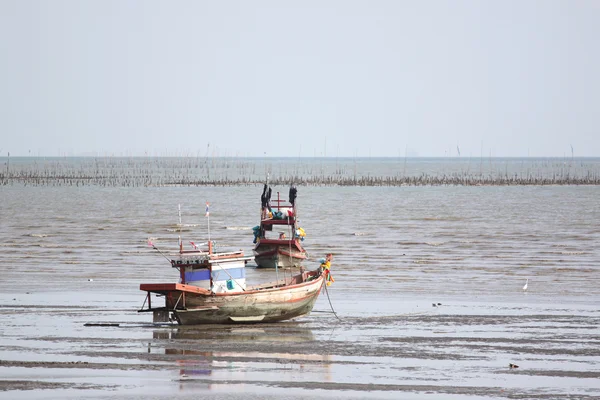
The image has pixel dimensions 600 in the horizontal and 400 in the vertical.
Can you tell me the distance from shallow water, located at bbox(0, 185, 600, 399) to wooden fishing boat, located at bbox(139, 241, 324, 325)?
0.40 m

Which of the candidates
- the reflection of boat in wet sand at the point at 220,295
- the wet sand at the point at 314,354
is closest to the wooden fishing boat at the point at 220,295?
the reflection of boat in wet sand at the point at 220,295

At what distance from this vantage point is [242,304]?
2534 cm

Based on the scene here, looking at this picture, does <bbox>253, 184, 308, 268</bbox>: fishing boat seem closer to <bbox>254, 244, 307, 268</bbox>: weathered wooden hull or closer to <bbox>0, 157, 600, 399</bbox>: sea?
<bbox>254, 244, 307, 268</bbox>: weathered wooden hull

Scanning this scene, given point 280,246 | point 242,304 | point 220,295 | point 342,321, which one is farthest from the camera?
point 280,246

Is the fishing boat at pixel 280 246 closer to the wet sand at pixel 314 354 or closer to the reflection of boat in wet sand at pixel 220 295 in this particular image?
the wet sand at pixel 314 354

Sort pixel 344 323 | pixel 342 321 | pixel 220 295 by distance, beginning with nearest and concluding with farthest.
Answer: pixel 220 295
pixel 344 323
pixel 342 321

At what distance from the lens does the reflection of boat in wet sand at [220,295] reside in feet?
81.1

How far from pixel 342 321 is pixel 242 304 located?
104 inches

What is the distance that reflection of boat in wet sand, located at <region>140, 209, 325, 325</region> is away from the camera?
81.1 ft

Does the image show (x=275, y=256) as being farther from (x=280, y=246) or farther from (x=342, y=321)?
(x=342, y=321)

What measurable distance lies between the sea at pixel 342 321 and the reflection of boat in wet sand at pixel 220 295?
0.39 m

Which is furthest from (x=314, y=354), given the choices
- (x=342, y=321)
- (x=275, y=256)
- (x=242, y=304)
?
(x=275, y=256)

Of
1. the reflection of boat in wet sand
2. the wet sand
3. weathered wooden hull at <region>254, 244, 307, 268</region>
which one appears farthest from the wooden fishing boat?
weathered wooden hull at <region>254, 244, 307, 268</region>

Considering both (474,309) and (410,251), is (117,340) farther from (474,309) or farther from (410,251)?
(410,251)
